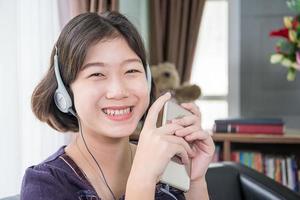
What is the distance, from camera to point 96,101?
0.85m

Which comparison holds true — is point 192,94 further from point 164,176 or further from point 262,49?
point 164,176

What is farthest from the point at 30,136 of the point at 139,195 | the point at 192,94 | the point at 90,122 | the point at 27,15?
the point at 192,94

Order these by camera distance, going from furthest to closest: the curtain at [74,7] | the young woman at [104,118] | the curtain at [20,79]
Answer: the curtain at [74,7] < the curtain at [20,79] < the young woman at [104,118]

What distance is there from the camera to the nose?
0.85 m

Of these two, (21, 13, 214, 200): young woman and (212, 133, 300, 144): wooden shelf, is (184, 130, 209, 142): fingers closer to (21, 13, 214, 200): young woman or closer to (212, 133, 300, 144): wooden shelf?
(21, 13, 214, 200): young woman

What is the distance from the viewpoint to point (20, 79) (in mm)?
1443

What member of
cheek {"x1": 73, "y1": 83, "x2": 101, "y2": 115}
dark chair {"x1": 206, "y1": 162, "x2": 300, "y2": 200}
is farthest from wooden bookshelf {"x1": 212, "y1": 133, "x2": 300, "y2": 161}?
cheek {"x1": 73, "y1": 83, "x2": 101, "y2": 115}

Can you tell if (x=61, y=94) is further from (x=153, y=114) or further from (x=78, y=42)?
(x=153, y=114)

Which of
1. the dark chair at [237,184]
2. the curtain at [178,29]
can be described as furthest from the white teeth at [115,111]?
the curtain at [178,29]

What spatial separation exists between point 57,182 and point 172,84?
1.67m

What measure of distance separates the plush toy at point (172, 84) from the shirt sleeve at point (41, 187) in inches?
63.2

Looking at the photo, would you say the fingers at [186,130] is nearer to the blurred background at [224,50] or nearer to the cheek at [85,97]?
the cheek at [85,97]

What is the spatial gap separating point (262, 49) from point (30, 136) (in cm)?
177

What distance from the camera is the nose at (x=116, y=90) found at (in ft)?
2.78
